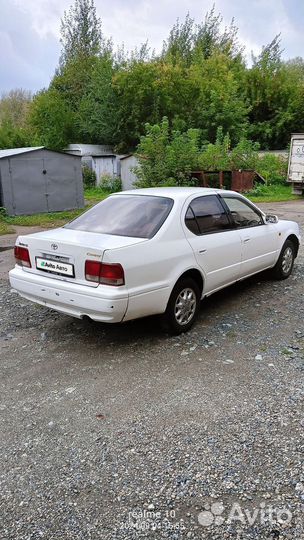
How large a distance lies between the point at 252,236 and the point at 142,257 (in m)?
2.06

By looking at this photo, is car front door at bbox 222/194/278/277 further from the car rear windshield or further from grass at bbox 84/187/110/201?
grass at bbox 84/187/110/201

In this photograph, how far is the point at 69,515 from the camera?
2.15m

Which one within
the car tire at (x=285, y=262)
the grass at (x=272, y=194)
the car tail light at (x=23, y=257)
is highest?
the car tail light at (x=23, y=257)

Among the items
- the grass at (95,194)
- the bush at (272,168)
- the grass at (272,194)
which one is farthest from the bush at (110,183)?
the bush at (272,168)

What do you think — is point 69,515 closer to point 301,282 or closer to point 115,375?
point 115,375

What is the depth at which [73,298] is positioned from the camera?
12.1 ft

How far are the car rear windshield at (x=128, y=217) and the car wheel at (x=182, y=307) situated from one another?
2.15 ft

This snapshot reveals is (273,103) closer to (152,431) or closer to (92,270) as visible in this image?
(92,270)

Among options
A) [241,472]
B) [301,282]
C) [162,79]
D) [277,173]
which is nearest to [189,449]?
[241,472]

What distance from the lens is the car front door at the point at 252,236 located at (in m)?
5.12

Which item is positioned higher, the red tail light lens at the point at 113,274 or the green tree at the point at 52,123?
the green tree at the point at 52,123

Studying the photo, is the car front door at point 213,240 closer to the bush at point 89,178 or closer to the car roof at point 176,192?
the car roof at point 176,192

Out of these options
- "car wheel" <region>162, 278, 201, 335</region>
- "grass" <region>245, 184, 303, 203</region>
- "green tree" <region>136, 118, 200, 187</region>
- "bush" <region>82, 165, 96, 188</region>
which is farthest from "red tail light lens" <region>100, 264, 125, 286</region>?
"bush" <region>82, 165, 96, 188</region>

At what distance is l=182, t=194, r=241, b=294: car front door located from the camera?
4.38 m
